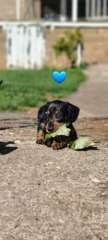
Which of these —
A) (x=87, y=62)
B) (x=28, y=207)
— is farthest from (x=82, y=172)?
(x=87, y=62)

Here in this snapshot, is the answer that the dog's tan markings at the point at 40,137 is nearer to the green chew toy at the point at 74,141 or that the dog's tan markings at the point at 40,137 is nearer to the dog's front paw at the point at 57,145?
the green chew toy at the point at 74,141

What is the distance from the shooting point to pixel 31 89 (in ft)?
58.3

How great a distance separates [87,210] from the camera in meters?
6.81

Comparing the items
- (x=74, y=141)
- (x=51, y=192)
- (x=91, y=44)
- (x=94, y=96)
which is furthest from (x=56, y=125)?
(x=91, y=44)

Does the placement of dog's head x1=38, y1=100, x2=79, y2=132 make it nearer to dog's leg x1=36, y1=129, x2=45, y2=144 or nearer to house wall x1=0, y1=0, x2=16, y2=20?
dog's leg x1=36, y1=129, x2=45, y2=144

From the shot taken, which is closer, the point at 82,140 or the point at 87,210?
the point at 87,210

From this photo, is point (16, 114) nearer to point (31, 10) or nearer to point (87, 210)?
point (87, 210)

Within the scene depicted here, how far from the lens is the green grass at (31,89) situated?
15.2 metres

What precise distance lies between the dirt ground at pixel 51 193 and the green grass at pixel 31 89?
20.7 feet

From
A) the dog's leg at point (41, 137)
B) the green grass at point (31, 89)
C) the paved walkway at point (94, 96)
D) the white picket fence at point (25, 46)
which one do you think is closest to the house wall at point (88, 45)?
the white picket fence at point (25, 46)

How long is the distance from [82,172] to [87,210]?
83cm

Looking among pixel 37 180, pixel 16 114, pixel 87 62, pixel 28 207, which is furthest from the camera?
pixel 87 62

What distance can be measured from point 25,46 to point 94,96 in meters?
12.0

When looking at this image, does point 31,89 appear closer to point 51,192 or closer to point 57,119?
point 57,119
